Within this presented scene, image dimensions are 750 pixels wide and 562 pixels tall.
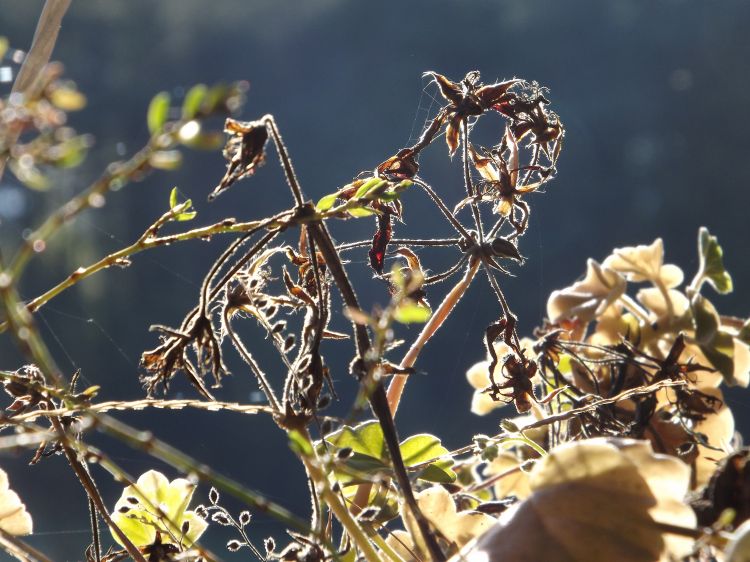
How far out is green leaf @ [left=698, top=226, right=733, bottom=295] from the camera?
0.54 m

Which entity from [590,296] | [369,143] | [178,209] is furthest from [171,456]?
[369,143]

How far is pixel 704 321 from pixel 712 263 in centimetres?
7

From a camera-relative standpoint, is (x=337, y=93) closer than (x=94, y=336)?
No

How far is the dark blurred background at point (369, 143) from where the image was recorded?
2.40 m

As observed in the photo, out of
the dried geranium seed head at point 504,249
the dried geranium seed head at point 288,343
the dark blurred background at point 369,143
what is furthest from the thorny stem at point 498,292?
the dark blurred background at point 369,143

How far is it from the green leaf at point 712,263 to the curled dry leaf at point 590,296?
0.07 m

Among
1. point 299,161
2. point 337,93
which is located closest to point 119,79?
point 337,93

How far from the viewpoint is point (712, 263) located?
539 mm

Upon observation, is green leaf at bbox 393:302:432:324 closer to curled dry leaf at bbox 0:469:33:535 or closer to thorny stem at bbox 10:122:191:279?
thorny stem at bbox 10:122:191:279

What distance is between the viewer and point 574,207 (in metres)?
3.25

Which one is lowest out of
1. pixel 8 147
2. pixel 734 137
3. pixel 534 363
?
pixel 734 137

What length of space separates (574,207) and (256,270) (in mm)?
3062

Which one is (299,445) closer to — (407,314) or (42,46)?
(407,314)

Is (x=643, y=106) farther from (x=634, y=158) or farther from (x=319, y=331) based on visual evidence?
(x=319, y=331)
